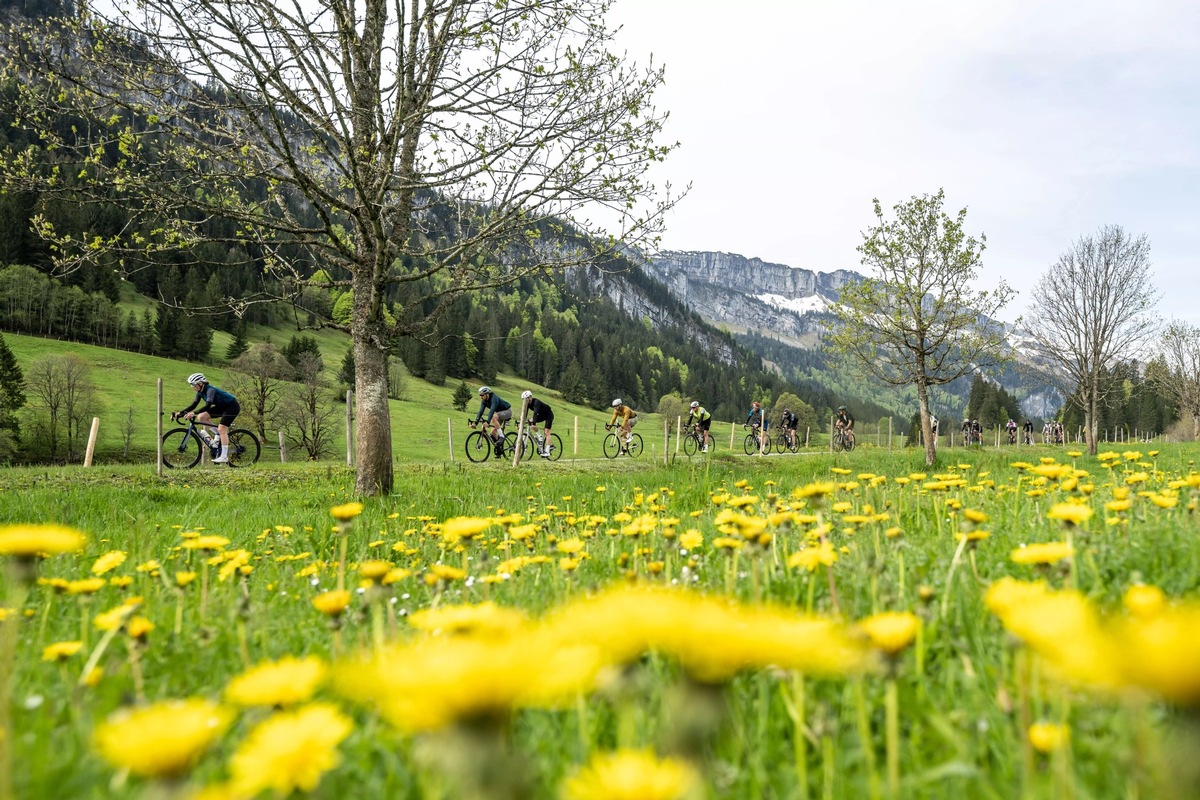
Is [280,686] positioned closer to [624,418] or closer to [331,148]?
[331,148]

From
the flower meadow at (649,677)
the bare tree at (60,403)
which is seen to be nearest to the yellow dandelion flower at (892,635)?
the flower meadow at (649,677)

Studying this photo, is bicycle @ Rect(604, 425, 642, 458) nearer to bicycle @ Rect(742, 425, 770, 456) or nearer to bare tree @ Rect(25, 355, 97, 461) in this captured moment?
bicycle @ Rect(742, 425, 770, 456)

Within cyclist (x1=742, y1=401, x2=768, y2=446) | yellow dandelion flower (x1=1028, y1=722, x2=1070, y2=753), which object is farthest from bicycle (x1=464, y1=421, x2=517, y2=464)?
yellow dandelion flower (x1=1028, y1=722, x2=1070, y2=753)

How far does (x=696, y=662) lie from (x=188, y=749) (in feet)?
1.65

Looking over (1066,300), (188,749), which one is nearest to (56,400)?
(188,749)

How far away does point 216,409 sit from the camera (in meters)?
15.7

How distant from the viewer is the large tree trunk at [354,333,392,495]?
8.31m

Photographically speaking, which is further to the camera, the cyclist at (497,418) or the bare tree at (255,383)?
the bare tree at (255,383)

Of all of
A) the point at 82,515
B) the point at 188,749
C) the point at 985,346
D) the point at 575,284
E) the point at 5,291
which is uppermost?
the point at 575,284

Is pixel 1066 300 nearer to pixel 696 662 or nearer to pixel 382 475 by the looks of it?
pixel 382 475

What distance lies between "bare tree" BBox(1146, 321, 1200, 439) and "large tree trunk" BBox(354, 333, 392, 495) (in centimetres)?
5834

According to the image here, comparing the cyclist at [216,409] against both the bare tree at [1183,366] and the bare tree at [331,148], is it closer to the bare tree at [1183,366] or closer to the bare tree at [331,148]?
the bare tree at [331,148]

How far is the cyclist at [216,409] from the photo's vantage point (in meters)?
15.5

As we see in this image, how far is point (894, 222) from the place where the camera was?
18.8 m
